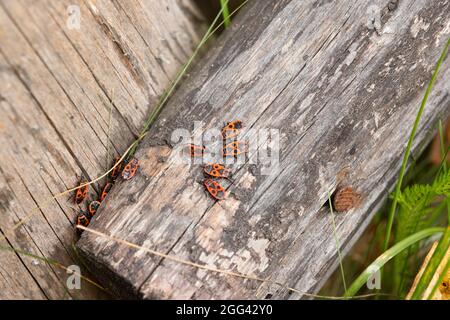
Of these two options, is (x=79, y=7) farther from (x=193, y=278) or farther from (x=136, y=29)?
(x=193, y=278)

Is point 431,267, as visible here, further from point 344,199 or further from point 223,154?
point 223,154

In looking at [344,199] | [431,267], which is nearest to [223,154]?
[344,199]

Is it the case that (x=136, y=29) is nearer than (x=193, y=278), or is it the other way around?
(x=193, y=278)

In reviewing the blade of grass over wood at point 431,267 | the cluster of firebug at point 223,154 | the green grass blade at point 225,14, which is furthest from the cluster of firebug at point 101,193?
the blade of grass over wood at point 431,267

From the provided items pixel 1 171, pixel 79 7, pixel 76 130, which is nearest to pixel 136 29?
pixel 79 7
